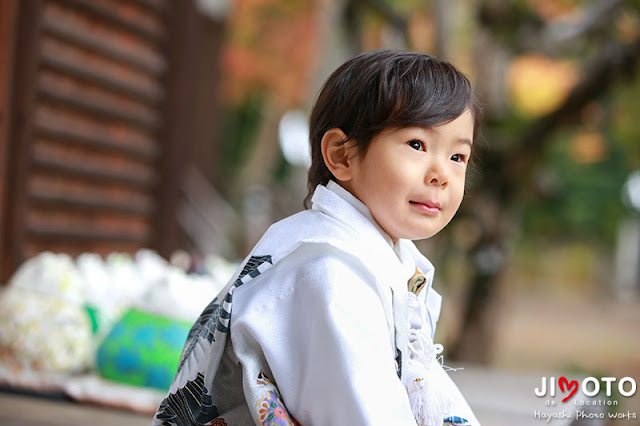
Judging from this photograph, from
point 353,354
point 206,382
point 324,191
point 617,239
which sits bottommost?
point 617,239

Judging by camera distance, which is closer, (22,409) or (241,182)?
(22,409)

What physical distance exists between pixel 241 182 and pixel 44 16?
692 cm

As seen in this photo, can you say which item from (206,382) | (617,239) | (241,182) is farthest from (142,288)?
(617,239)

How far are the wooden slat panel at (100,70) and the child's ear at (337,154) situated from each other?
3280mm

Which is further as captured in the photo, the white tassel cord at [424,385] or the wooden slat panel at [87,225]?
the wooden slat panel at [87,225]

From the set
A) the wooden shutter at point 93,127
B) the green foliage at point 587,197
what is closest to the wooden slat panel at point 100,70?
the wooden shutter at point 93,127

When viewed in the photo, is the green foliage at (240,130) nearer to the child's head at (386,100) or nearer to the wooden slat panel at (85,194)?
the wooden slat panel at (85,194)

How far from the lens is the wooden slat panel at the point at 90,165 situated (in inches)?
172

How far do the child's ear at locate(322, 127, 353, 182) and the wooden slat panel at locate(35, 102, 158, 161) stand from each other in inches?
129

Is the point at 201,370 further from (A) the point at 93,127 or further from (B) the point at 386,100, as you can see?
(A) the point at 93,127

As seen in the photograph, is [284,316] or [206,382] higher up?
[284,316]

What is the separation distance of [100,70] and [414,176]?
13.1 ft

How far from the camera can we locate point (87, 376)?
2.55 meters

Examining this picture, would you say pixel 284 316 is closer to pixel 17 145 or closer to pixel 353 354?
pixel 353 354
